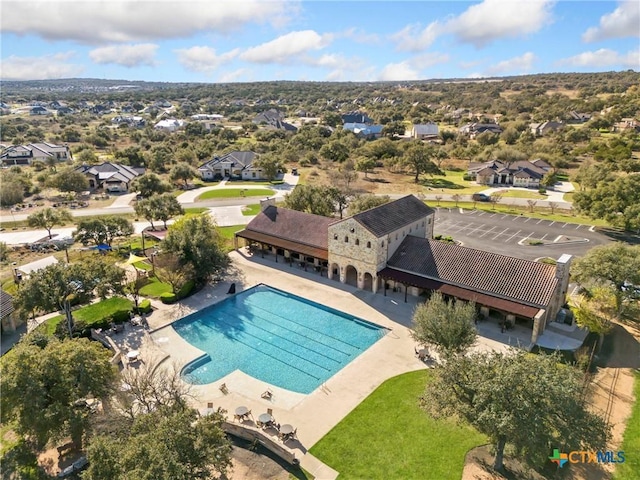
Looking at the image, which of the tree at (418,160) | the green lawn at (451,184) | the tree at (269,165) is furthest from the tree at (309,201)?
the tree at (418,160)

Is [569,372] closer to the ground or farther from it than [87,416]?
farther from it

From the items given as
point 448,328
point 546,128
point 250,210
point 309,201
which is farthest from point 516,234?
point 546,128

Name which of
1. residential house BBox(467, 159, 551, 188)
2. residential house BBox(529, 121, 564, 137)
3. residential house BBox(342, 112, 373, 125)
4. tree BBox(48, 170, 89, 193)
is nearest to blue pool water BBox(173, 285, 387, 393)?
tree BBox(48, 170, 89, 193)

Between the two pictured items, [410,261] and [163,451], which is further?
[410,261]

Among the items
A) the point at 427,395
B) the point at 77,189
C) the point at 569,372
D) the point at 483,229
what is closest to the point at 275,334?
the point at 427,395

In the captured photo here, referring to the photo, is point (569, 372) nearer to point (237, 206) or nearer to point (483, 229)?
point (483, 229)

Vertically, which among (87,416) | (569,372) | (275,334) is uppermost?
(569,372)

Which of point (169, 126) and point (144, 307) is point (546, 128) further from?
point (144, 307)

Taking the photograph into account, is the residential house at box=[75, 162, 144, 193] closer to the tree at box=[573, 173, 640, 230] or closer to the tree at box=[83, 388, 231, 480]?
the tree at box=[83, 388, 231, 480]
